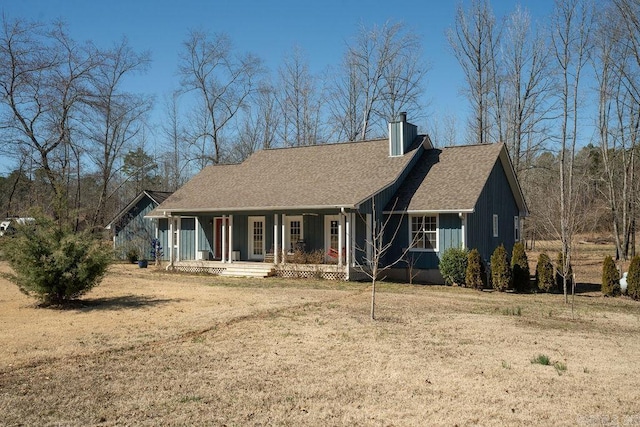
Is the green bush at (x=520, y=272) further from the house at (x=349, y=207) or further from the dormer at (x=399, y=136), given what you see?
the dormer at (x=399, y=136)

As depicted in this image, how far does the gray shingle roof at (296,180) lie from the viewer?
21.7m

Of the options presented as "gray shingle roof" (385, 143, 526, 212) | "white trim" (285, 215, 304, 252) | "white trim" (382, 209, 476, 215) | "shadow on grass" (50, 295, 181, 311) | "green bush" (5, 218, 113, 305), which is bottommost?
"shadow on grass" (50, 295, 181, 311)

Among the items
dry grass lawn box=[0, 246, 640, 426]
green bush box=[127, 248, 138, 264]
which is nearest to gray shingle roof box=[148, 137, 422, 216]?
green bush box=[127, 248, 138, 264]

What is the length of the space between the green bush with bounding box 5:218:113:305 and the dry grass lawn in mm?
625

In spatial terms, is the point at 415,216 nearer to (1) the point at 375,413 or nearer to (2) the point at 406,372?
(2) the point at 406,372

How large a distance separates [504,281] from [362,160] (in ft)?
28.5

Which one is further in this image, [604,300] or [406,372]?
[604,300]

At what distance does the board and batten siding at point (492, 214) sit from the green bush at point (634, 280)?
17.3 ft

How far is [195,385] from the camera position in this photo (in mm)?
6973

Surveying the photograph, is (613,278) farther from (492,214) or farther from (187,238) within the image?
(187,238)

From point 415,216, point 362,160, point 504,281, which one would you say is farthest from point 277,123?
point 504,281

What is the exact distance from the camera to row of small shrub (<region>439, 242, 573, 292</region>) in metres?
18.5

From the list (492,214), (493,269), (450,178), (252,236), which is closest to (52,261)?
(252,236)

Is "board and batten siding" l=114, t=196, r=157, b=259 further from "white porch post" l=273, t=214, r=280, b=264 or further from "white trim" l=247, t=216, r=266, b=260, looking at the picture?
"white porch post" l=273, t=214, r=280, b=264
